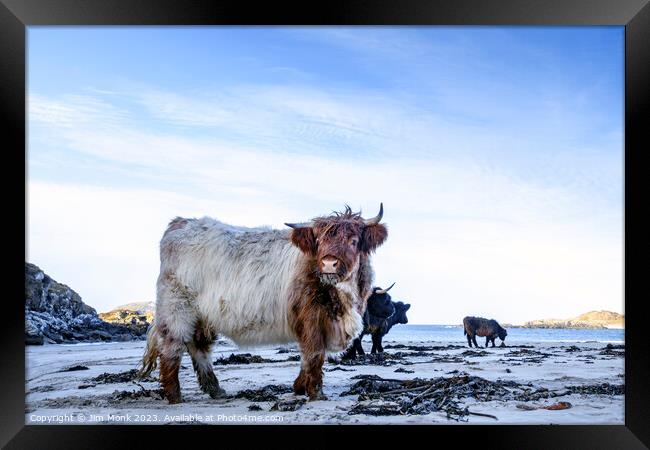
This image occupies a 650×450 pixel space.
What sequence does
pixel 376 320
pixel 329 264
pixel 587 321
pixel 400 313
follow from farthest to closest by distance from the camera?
pixel 400 313, pixel 376 320, pixel 587 321, pixel 329 264

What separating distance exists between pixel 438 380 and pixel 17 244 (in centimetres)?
370

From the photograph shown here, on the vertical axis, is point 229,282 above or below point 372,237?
below

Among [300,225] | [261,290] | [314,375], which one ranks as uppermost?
[300,225]

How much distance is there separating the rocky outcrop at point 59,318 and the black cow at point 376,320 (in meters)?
2.41

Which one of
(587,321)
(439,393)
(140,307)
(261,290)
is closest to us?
(261,290)

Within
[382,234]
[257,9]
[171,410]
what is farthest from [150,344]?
[257,9]

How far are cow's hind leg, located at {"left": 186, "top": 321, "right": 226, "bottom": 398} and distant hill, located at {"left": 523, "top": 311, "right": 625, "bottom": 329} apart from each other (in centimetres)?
346

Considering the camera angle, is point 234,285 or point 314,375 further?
point 234,285

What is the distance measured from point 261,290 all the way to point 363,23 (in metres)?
2.29

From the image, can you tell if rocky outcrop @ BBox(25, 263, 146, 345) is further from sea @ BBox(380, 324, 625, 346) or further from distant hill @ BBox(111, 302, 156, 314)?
sea @ BBox(380, 324, 625, 346)

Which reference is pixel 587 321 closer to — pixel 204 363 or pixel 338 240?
pixel 338 240

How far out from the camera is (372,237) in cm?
442

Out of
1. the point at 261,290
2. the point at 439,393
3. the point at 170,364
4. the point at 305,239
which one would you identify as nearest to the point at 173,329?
the point at 170,364

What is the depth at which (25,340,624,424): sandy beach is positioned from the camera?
14.2 ft
